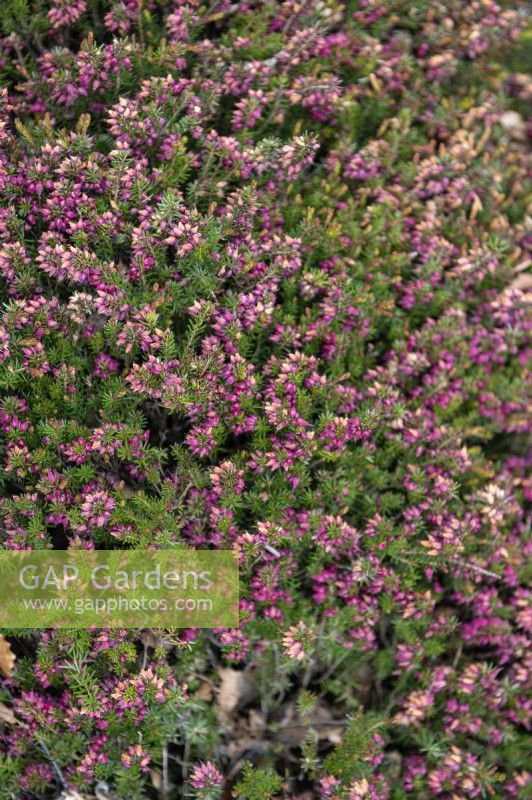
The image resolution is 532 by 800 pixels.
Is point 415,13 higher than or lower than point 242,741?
higher

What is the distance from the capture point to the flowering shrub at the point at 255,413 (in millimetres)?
3848

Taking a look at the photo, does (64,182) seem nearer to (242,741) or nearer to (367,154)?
(367,154)

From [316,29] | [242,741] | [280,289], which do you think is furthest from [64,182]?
[242,741]

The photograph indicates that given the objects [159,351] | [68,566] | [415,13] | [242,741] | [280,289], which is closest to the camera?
[68,566]

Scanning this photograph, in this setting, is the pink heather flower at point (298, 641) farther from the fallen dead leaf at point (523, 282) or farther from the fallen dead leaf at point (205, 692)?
the fallen dead leaf at point (523, 282)

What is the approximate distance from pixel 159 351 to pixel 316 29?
8.19 feet

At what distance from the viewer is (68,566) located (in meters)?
3.74

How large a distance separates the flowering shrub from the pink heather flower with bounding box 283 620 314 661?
0.02 m

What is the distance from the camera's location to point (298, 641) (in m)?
3.93

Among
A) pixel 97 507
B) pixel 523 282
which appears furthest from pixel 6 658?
pixel 523 282

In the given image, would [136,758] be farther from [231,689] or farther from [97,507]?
[97,507]
